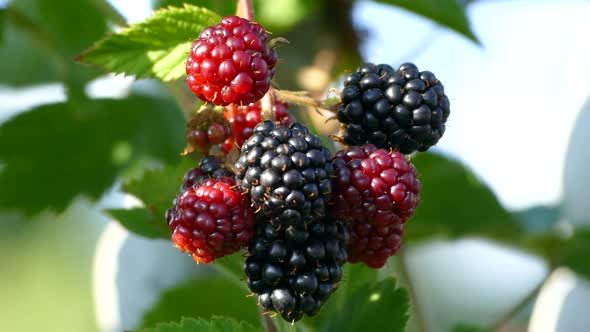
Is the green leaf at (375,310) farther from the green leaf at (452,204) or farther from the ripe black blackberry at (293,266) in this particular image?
the green leaf at (452,204)

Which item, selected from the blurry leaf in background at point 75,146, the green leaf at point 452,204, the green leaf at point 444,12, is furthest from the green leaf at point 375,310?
the blurry leaf in background at point 75,146

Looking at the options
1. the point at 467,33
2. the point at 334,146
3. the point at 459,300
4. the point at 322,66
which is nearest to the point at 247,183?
the point at 334,146

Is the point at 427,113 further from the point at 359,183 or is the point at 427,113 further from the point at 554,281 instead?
the point at 554,281

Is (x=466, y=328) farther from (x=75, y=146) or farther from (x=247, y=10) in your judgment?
(x=75, y=146)

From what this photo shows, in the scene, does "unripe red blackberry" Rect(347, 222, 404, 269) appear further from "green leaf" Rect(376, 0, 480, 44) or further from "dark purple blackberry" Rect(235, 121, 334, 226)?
"green leaf" Rect(376, 0, 480, 44)

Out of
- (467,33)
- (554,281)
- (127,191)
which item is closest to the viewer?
(127,191)
